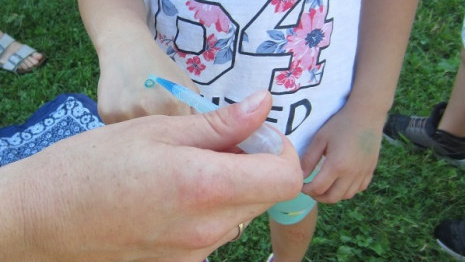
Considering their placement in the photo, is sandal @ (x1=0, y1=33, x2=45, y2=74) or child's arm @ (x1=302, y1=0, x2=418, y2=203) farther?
sandal @ (x1=0, y1=33, x2=45, y2=74)

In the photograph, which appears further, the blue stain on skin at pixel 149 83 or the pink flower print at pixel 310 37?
the pink flower print at pixel 310 37

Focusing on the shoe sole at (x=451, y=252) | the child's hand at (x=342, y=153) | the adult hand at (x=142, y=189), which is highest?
the adult hand at (x=142, y=189)

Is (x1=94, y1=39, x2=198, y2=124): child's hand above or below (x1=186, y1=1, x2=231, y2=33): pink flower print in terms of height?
below

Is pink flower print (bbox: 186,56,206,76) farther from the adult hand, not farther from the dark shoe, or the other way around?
the dark shoe

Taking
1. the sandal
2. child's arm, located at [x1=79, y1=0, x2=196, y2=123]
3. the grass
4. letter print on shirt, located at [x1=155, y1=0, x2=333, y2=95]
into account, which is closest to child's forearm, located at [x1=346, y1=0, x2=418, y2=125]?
letter print on shirt, located at [x1=155, y1=0, x2=333, y2=95]

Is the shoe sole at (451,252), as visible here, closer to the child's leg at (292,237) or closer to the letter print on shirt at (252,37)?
the child's leg at (292,237)

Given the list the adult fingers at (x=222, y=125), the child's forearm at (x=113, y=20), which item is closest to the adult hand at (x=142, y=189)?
the adult fingers at (x=222, y=125)
